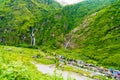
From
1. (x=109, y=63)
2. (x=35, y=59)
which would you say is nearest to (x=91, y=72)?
(x=109, y=63)

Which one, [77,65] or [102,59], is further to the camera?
[102,59]

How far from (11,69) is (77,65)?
17179cm

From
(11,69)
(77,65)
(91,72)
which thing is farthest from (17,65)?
(77,65)

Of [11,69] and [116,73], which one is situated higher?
[11,69]

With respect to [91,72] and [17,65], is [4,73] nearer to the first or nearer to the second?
[17,65]

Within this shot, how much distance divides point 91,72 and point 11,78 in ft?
517

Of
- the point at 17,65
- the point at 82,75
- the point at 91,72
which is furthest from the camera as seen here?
the point at 91,72

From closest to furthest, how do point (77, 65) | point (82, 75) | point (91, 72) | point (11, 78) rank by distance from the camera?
point (11, 78)
point (82, 75)
point (91, 72)
point (77, 65)

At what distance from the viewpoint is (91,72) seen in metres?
168

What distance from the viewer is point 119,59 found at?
188 metres

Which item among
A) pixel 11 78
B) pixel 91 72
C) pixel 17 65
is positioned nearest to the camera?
pixel 11 78

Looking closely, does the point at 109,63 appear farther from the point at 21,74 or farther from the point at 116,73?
the point at 21,74

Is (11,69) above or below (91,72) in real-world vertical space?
above

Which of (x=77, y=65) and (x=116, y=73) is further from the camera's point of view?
(x=77, y=65)
